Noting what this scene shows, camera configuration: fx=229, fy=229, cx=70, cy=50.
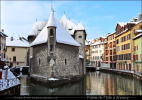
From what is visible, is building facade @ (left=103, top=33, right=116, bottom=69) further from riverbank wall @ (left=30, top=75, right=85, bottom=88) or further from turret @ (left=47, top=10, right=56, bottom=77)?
turret @ (left=47, top=10, right=56, bottom=77)

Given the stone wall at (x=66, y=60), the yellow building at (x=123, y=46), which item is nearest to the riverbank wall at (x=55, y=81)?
the stone wall at (x=66, y=60)

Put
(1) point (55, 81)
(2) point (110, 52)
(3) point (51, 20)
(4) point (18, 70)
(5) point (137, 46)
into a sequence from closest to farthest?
1. (1) point (55, 81)
2. (3) point (51, 20)
3. (5) point (137, 46)
4. (4) point (18, 70)
5. (2) point (110, 52)

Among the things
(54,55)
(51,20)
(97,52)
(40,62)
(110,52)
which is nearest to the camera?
(54,55)

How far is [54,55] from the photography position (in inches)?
1291

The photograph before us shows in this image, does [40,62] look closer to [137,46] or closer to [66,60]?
[66,60]

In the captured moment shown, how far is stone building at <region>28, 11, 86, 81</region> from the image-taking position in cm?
3272

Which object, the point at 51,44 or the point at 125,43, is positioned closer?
the point at 51,44

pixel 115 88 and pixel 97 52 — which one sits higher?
pixel 97 52

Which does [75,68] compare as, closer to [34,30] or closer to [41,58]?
[41,58]

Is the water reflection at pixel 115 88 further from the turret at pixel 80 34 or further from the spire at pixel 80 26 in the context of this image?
the spire at pixel 80 26

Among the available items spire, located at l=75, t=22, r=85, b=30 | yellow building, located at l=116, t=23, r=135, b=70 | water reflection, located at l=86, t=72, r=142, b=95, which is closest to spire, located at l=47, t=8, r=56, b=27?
water reflection, located at l=86, t=72, r=142, b=95

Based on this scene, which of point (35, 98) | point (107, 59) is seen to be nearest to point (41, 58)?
point (35, 98)

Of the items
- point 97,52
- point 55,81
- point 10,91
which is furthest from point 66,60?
point 97,52

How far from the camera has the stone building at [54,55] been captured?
32.7 meters
